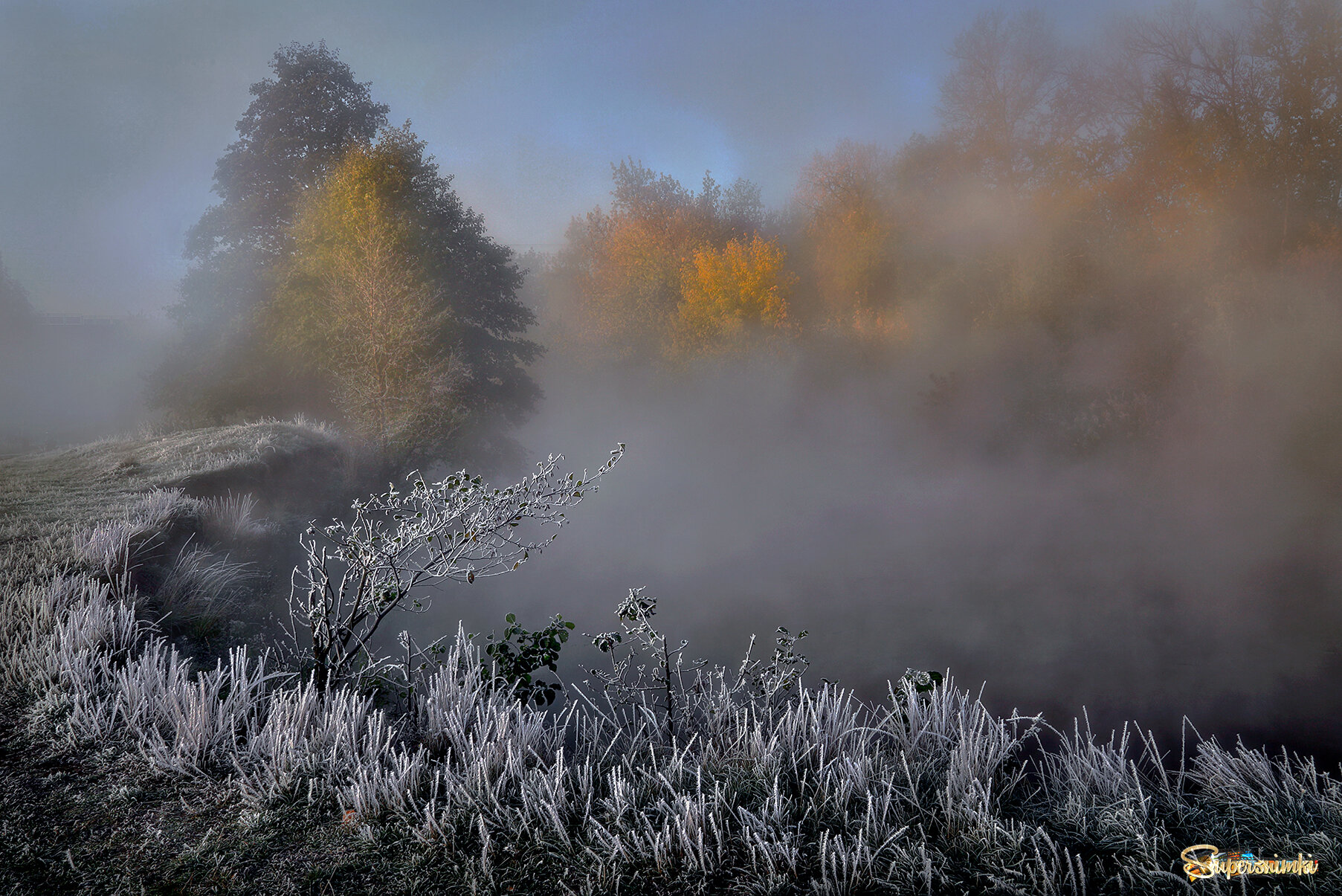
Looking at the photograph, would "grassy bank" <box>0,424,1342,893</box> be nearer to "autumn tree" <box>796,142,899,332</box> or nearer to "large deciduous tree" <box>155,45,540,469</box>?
"large deciduous tree" <box>155,45,540,469</box>

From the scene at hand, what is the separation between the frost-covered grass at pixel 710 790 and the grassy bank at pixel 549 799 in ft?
0.04

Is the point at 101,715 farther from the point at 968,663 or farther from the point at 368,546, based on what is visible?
the point at 968,663

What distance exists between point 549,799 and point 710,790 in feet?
2.24

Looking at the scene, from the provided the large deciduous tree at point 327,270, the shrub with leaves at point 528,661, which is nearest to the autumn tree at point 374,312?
the large deciduous tree at point 327,270

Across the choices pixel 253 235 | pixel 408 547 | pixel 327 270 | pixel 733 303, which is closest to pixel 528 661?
pixel 408 547

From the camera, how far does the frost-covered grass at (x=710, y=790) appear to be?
2086 mm

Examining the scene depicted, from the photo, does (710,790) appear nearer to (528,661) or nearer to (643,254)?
(528,661)

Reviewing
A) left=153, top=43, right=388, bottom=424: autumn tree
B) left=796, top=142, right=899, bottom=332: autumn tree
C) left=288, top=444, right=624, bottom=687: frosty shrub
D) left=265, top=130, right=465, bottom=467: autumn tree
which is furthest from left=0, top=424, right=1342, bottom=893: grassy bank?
left=796, top=142, right=899, bottom=332: autumn tree

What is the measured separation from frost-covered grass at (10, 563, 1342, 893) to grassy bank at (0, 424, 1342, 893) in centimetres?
1

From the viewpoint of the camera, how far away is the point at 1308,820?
232 centimetres

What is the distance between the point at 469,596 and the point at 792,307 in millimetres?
21569

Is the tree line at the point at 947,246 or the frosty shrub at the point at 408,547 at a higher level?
the tree line at the point at 947,246

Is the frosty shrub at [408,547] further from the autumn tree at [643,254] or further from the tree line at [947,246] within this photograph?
the autumn tree at [643,254]

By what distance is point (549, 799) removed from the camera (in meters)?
2.46
